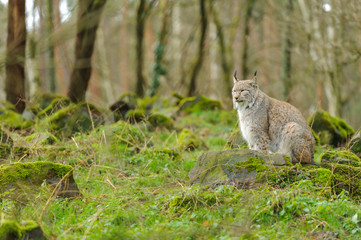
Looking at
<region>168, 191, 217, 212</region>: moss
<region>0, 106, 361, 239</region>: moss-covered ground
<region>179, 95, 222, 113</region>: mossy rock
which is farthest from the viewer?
<region>179, 95, 222, 113</region>: mossy rock

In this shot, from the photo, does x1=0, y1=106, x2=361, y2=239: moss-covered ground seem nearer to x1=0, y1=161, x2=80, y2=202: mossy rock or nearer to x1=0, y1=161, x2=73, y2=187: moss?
x1=0, y1=161, x2=80, y2=202: mossy rock

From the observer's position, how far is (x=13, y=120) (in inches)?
411

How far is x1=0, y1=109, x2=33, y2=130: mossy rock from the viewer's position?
32.9ft

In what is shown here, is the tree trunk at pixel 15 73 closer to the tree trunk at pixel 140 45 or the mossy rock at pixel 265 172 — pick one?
the mossy rock at pixel 265 172

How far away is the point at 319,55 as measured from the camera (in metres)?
16.3

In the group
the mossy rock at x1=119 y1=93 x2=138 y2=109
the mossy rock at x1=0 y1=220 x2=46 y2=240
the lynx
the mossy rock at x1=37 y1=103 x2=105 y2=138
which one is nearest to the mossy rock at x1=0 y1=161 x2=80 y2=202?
the mossy rock at x1=0 y1=220 x2=46 y2=240

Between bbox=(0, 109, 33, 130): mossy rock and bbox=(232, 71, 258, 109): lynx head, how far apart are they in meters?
5.20

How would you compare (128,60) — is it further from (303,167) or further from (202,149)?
(303,167)

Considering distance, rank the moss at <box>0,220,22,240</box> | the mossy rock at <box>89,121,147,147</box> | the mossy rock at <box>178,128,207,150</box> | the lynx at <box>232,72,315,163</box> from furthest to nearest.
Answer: the mossy rock at <box>178,128,207,150</box> → the mossy rock at <box>89,121,147,147</box> → the lynx at <box>232,72,315,163</box> → the moss at <box>0,220,22,240</box>

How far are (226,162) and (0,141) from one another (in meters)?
4.11

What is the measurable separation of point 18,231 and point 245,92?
492 cm

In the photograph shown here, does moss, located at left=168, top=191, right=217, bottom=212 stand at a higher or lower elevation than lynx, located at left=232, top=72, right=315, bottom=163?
lower

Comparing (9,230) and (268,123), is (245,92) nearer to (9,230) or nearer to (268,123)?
(268,123)

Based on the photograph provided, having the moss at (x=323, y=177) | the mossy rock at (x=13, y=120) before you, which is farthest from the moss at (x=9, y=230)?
the mossy rock at (x=13, y=120)
